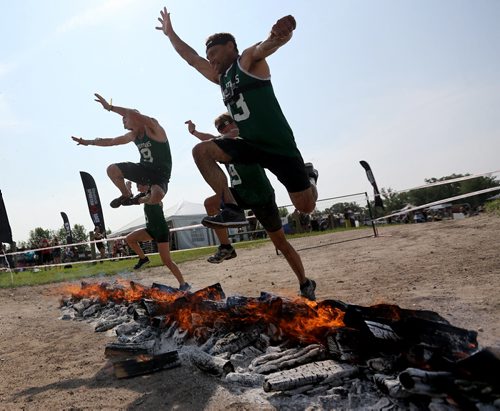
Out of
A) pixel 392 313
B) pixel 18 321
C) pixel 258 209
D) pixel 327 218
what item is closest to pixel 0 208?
pixel 18 321

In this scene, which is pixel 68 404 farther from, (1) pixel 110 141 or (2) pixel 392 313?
(1) pixel 110 141

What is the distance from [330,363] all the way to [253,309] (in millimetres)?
927

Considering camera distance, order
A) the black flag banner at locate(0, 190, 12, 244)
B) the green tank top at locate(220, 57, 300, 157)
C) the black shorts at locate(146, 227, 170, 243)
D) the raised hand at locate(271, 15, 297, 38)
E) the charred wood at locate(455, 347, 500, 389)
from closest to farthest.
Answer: the charred wood at locate(455, 347, 500, 389)
the raised hand at locate(271, 15, 297, 38)
the green tank top at locate(220, 57, 300, 157)
the black shorts at locate(146, 227, 170, 243)
the black flag banner at locate(0, 190, 12, 244)

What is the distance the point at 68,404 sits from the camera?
2.39m

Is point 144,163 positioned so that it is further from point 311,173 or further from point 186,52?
point 311,173

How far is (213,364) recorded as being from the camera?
8.32 ft

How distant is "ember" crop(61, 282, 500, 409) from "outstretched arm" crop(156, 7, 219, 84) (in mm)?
2252

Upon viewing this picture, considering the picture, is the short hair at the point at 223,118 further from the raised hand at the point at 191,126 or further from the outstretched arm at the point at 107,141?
the outstretched arm at the point at 107,141

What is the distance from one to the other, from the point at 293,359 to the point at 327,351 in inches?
8.3

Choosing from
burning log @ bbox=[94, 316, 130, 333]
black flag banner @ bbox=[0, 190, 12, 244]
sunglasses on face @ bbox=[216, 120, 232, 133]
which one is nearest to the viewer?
burning log @ bbox=[94, 316, 130, 333]

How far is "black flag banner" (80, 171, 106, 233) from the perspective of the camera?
19172mm

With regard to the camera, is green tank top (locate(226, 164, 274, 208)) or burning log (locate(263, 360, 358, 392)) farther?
green tank top (locate(226, 164, 274, 208))

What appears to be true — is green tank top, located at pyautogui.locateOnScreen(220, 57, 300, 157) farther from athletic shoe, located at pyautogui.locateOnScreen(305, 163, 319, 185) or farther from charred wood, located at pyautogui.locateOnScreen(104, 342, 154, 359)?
charred wood, located at pyautogui.locateOnScreen(104, 342, 154, 359)

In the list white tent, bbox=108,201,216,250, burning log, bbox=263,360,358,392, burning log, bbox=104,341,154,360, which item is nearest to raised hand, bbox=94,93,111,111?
burning log, bbox=104,341,154,360
